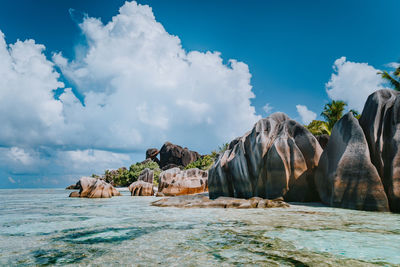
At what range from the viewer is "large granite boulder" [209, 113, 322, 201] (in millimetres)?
13234

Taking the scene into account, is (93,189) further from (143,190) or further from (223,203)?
(223,203)

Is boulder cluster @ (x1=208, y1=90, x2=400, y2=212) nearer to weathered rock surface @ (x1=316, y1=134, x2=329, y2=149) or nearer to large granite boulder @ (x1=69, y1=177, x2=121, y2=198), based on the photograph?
weathered rock surface @ (x1=316, y1=134, x2=329, y2=149)

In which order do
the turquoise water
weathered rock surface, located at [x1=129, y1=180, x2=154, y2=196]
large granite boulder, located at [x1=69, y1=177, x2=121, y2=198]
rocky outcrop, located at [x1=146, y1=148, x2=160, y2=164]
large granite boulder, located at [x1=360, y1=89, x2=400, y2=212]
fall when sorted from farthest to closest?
rocky outcrop, located at [x1=146, y1=148, x2=160, y2=164]
weathered rock surface, located at [x1=129, y1=180, x2=154, y2=196]
large granite boulder, located at [x1=69, y1=177, x2=121, y2=198]
large granite boulder, located at [x1=360, y1=89, x2=400, y2=212]
the turquoise water

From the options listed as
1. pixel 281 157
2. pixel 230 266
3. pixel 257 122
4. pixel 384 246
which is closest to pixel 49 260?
pixel 230 266

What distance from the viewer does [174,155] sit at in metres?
88.4

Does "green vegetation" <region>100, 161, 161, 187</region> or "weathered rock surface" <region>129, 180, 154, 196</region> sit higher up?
"green vegetation" <region>100, 161, 161, 187</region>

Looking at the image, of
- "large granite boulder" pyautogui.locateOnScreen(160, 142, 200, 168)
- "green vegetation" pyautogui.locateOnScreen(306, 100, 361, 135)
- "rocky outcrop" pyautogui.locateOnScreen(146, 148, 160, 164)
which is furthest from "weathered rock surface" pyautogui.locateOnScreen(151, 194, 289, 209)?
"rocky outcrop" pyautogui.locateOnScreen(146, 148, 160, 164)

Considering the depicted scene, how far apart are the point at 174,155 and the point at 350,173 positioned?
80.0 metres

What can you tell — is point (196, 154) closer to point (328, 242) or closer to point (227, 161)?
point (227, 161)

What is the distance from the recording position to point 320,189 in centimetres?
1230

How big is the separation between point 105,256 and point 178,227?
2810 mm

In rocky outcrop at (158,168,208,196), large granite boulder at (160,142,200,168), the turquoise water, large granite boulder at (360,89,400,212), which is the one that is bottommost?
the turquoise water

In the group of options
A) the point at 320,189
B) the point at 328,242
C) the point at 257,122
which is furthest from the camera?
the point at 257,122

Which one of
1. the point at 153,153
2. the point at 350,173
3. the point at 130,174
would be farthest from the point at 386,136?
the point at 153,153
